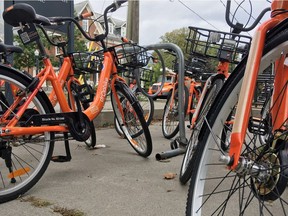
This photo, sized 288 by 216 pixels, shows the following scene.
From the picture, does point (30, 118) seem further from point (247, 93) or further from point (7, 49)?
point (247, 93)

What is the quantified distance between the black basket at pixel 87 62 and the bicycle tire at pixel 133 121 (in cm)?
39

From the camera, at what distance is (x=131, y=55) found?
3.31m

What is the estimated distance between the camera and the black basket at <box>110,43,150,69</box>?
3258 millimetres

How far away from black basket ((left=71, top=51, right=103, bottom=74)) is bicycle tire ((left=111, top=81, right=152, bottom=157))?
15.3 inches

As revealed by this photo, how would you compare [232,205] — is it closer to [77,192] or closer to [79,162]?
[77,192]

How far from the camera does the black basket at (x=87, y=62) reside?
3.34 metres

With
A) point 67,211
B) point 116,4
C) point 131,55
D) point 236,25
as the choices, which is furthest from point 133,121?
point 236,25

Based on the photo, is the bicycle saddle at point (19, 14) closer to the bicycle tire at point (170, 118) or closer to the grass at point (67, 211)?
the grass at point (67, 211)

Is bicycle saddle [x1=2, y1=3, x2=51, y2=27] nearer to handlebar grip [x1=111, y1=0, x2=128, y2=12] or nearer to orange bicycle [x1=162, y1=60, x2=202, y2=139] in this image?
handlebar grip [x1=111, y1=0, x2=128, y2=12]

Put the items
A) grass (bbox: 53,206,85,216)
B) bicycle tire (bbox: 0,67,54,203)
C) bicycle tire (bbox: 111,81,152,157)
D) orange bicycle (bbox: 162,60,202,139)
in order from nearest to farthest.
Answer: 1. grass (bbox: 53,206,85,216)
2. bicycle tire (bbox: 0,67,54,203)
3. bicycle tire (bbox: 111,81,152,157)
4. orange bicycle (bbox: 162,60,202,139)

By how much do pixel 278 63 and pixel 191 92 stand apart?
3.47 m

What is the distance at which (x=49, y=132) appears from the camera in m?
2.35

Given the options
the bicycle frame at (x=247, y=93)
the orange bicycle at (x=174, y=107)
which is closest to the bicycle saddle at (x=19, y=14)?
the bicycle frame at (x=247, y=93)

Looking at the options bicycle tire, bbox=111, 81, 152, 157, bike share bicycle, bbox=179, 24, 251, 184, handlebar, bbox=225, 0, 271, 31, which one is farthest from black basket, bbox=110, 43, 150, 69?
handlebar, bbox=225, 0, 271, 31
